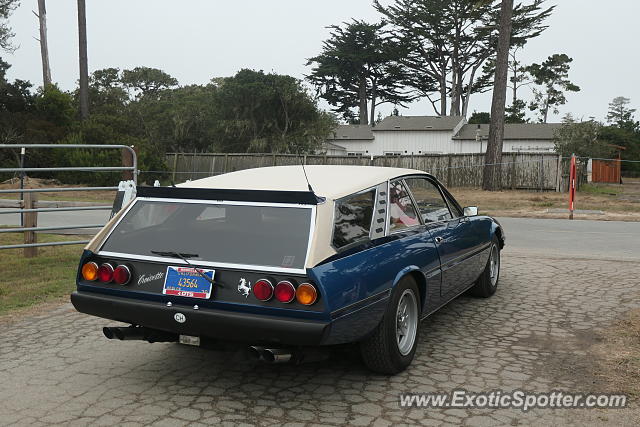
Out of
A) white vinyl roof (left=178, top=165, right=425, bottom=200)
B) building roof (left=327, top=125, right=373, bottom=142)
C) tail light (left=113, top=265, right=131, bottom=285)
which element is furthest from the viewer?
building roof (left=327, top=125, right=373, bottom=142)

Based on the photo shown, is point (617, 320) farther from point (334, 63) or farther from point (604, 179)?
point (334, 63)

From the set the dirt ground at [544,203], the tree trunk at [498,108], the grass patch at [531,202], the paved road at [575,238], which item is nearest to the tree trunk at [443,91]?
the tree trunk at [498,108]

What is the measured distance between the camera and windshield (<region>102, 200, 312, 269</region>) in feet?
12.3

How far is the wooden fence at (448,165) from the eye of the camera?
88.7 ft

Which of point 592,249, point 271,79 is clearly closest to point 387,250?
point 592,249

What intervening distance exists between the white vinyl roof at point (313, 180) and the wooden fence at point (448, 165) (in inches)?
826

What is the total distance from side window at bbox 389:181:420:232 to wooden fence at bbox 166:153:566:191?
2121 centimetres

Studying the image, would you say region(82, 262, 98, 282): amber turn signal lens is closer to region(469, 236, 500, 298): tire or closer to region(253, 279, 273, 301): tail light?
region(253, 279, 273, 301): tail light

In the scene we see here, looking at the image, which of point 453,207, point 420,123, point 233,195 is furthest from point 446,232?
point 420,123

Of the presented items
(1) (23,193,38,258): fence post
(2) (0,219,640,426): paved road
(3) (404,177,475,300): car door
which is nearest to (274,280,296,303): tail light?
(2) (0,219,640,426): paved road

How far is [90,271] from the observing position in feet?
→ 13.6

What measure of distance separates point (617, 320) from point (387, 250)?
291 cm

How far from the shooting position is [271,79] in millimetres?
45125

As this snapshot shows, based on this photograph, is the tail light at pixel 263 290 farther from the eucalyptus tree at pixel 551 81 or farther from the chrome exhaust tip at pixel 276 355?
the eucalyptus tree at pixel 551 81
